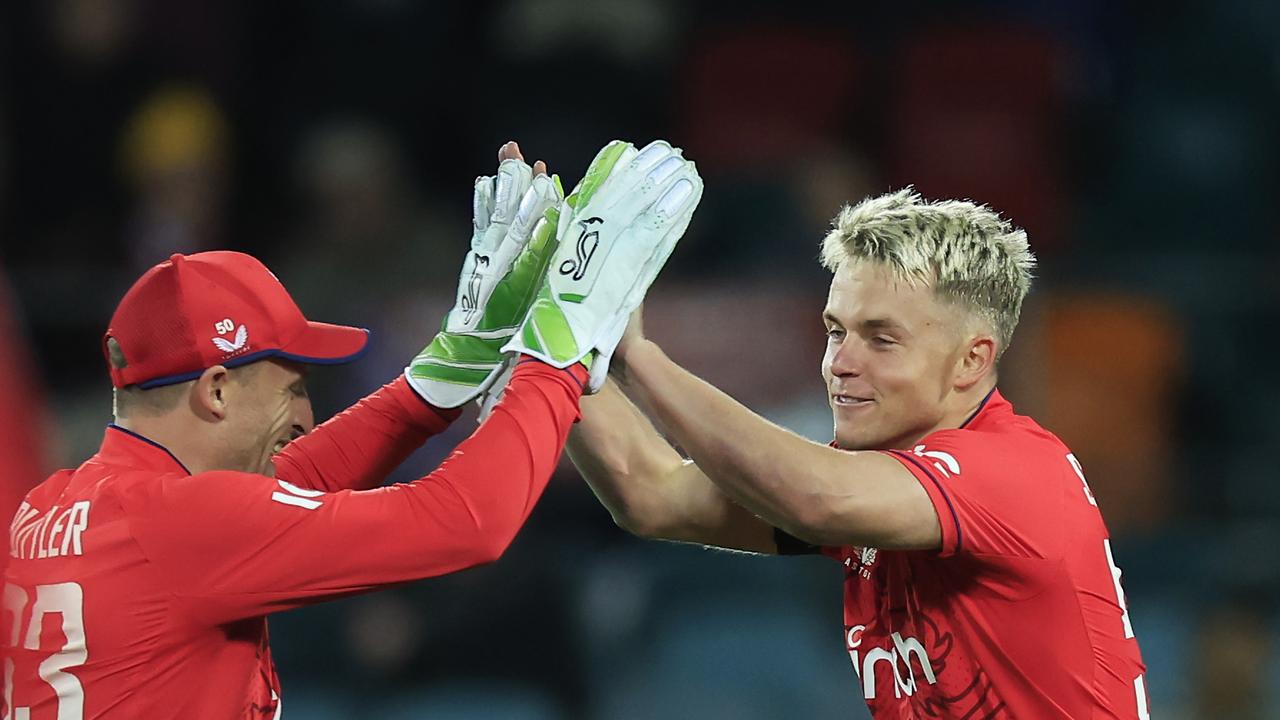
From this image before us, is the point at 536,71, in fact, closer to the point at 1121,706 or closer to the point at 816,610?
the point at 816,610

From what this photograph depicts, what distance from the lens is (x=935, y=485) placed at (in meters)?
3.29

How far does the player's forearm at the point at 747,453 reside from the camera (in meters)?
3.26

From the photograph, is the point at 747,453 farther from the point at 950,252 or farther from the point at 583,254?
the point at 950,252

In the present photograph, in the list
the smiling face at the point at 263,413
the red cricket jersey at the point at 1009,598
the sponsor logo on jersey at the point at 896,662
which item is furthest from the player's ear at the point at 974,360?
the smiling face at the point at 263,413

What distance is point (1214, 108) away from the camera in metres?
8.77

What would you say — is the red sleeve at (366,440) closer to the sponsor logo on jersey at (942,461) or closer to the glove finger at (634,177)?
the glove finger at (634,177)

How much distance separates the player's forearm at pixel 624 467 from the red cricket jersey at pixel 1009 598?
707mm

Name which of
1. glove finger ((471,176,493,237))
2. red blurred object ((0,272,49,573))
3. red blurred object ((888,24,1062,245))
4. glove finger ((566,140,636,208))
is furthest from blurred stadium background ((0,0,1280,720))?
red blurred object ((0,272,49,573))

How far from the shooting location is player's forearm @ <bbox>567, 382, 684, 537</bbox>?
3.99 metres

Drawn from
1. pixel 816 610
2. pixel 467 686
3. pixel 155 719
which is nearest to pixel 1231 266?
pixel 816 610

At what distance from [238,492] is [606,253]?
85 cm

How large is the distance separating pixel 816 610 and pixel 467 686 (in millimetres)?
1403

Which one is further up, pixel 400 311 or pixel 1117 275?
pixel 1117 275

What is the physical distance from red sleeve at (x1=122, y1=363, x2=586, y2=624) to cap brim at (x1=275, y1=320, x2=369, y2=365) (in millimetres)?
347
